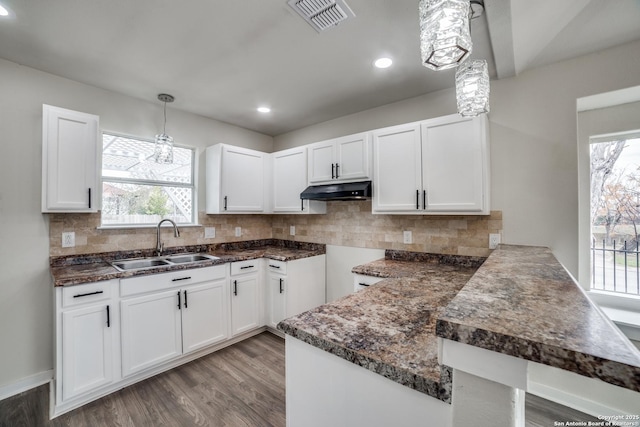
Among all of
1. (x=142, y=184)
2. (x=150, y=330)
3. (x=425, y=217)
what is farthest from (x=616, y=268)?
(x=142, y=184)

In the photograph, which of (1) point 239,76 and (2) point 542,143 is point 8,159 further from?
(2) point 542,143

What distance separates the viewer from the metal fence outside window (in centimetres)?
211

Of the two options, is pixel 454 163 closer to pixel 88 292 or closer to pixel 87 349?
pixel 88 292

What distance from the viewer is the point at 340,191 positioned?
2.76 metres

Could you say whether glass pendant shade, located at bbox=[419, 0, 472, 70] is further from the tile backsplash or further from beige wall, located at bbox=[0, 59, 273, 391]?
beige wall, located at bbox=[0, 59, 273, 391]

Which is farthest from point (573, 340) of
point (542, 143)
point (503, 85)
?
point (503, 85)

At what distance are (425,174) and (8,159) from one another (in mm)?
3411

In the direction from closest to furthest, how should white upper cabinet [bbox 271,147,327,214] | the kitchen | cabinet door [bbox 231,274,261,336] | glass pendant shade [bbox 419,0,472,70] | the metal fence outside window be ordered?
1. glass pendant shade [bbox 419,0,472,70]
2. the kitchen
3. the metal fence outside window
4. cabinet door [bbox 231,274,261,336]
5. white upper cabinet [bbox 271,147,327,214]

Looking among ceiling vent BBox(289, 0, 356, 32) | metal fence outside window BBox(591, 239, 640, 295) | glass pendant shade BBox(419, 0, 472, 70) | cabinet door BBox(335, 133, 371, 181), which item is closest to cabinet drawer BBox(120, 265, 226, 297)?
cabinet door BBox(335, 133, 371, 181)

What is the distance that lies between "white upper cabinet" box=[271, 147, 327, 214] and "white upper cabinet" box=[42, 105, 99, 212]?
6.09 ft

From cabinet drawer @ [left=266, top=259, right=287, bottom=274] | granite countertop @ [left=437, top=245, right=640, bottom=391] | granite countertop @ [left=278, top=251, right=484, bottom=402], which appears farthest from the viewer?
cabinet drawer @ [left=266, top=259, right=287, bottom=274]

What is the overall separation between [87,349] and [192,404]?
0.87 meters

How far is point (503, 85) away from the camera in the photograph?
2.28 meters

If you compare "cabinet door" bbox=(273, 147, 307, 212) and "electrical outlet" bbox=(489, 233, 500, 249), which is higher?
"cabinet door" bbox=(273, 147, 307, 212)
